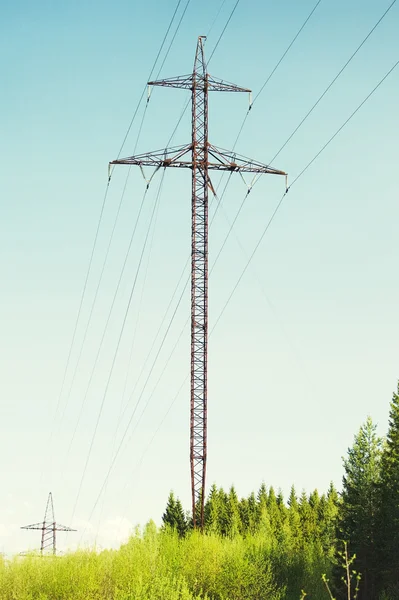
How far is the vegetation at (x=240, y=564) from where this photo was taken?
37719mm

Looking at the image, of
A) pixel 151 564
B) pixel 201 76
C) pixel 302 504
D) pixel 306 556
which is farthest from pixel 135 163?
pixel 302 504

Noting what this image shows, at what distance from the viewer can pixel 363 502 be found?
170ft

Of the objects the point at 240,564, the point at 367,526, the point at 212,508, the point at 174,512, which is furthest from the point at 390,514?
the point at 212,508

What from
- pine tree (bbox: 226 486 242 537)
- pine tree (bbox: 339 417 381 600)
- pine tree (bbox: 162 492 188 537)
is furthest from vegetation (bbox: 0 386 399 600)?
pine tree (bbox: 226 486 242 537)

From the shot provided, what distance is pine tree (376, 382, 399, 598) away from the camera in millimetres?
46938

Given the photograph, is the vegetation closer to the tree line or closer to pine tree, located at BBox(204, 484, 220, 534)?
the tree line

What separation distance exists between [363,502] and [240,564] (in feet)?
42.5

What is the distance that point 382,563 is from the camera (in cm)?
5009

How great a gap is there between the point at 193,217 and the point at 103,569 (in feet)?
69.3

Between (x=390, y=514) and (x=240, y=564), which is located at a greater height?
(x=390, y=514)

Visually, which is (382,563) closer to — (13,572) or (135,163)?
(13,572)

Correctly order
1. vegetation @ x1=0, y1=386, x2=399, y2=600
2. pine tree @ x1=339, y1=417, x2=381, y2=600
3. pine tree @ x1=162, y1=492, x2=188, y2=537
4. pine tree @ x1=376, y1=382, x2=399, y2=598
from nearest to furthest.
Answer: vegetation @ x1=0, y1=386, x2=399, y2=600 → pine tree @ x1=376, y1=382, x2=399, y2=598 → pine tree @ x1=339, y1=417, x2=381, y2=600 → pine tree @ x1=162, y1=492, x2=188, y2=537

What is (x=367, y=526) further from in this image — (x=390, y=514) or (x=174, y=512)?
(x=174, y=512)

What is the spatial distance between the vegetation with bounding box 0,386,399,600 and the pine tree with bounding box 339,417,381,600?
0.08 metres
